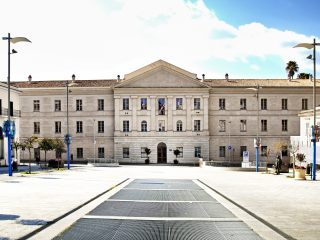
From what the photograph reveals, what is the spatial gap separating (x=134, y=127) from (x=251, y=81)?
1977cm

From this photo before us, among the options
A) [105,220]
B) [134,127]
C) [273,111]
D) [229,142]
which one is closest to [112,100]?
[134,127]

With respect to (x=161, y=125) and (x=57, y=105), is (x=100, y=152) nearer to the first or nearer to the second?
(x=57, y=105)

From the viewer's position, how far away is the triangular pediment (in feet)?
217

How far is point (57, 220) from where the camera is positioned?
12.5 metres

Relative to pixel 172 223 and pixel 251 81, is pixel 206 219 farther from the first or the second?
pixel 251 81

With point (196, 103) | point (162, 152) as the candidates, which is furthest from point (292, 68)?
point (162, 152)

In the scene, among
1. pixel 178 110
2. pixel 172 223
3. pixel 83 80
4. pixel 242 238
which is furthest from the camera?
pixel 83 80

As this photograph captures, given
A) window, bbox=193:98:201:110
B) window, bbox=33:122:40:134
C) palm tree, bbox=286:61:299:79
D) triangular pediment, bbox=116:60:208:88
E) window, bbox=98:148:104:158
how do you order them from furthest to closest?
palm tree, bbox=286:61:299:79 < window, bbox=33:122:40:134 < window, bbox=98:148:104:158 < window, bbox=193:98:201:110 < triangular pediment, bbox=116:60:208:88

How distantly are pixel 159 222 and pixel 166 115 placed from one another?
54.7 metres

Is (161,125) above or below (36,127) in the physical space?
above

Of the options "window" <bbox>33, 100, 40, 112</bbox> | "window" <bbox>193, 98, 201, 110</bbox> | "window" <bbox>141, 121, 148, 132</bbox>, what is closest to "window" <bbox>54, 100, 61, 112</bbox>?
"window" <bbox>33, 100, 40, 112</bbox>

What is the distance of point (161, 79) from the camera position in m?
66.4

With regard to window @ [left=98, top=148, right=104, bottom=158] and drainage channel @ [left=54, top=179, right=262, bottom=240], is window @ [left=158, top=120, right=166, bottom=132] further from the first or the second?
drainage channel @ [left=54, top=179, right=262, bottom=240]

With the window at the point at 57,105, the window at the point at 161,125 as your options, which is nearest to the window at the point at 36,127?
the window at the point at 57,105
